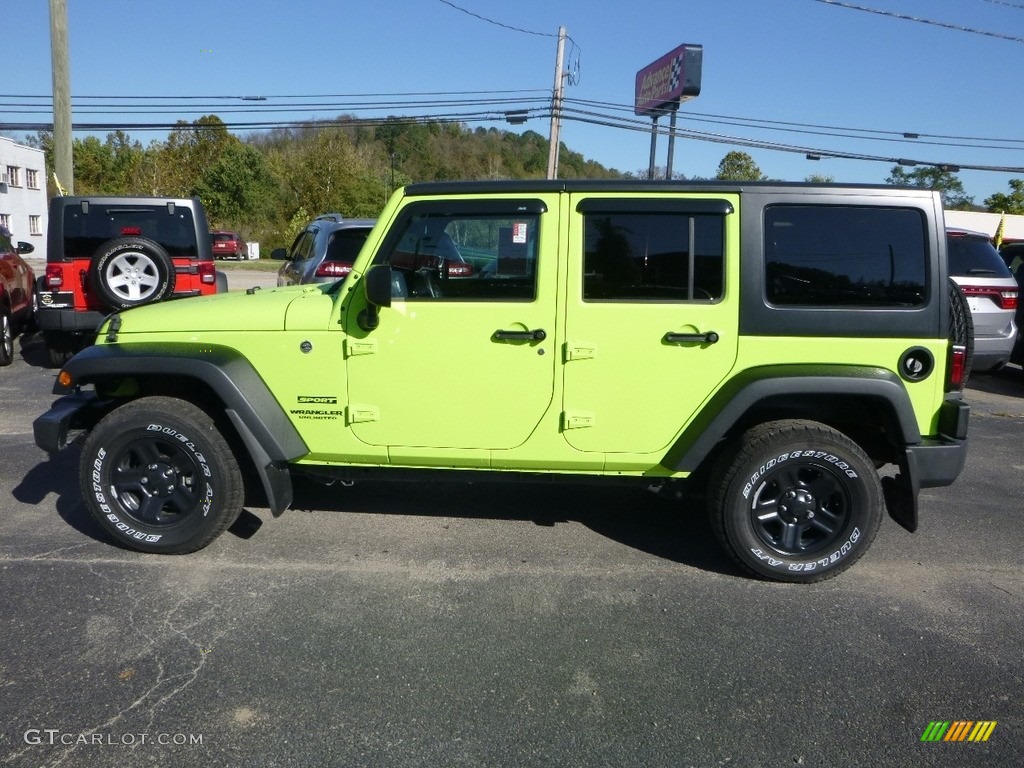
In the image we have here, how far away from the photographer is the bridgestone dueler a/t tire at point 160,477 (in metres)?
4.06

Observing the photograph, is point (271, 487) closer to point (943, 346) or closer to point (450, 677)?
point (450, 677)

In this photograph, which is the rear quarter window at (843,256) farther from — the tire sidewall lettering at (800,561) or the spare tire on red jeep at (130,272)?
the spare tire on red jeep at (130,272)

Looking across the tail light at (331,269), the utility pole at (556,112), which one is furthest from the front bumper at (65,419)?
the utility pole at (556,112)

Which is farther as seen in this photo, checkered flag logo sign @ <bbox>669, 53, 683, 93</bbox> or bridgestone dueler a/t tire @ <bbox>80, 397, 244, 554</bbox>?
checkered flag logo sign @ <bbox>669, 53, 683, 93</bbox>

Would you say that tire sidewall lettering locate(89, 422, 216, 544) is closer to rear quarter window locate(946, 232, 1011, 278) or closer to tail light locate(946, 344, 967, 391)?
tail light locate(946, 344, 967, 391)

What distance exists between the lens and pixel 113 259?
26.3ft

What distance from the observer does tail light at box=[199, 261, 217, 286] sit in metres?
9.00

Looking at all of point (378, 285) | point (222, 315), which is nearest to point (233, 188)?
point (222, 315)

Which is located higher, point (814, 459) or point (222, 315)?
point (222, 315)

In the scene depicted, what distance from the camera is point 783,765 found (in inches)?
106

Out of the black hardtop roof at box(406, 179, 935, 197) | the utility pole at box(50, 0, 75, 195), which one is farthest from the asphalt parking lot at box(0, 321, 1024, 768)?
the utility pole at box(50, 0, 75, 195)

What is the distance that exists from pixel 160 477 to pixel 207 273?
17.8 feet

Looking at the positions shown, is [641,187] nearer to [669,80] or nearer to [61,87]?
[61,87]

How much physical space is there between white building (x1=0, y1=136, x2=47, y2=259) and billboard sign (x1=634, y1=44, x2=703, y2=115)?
101 feet
